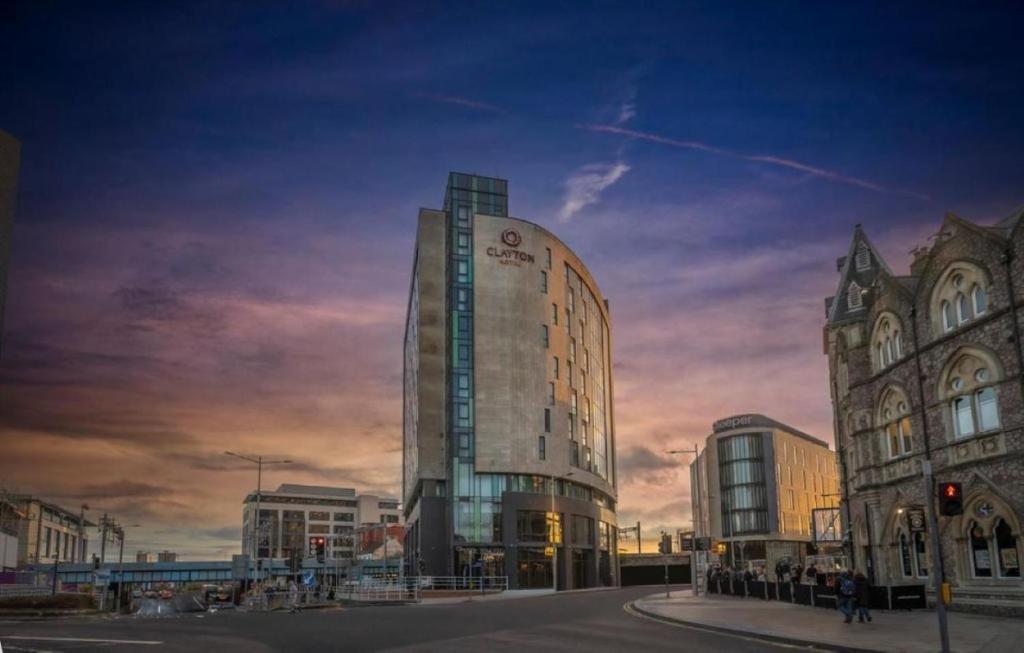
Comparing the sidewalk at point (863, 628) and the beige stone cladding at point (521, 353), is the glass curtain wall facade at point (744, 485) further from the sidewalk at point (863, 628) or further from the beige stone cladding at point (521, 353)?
the sidewalk at point (863, 628)

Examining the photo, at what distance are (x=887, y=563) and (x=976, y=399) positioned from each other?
10.9 meters

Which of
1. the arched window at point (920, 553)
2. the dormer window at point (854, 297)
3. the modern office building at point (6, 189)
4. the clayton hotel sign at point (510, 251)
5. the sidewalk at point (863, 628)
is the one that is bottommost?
the sidewalk at point (863, 628)

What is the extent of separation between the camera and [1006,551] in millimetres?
30391

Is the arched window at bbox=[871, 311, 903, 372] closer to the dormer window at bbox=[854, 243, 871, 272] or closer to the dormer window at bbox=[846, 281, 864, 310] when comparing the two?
the dormer window at bbox=[846, 281, 864, 310]

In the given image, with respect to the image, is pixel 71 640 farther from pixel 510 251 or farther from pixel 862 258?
pixel 510 251

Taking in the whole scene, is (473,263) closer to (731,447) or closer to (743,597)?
(743,597)

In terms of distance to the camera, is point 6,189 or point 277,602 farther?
point 277,602

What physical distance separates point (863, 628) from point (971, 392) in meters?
11.3

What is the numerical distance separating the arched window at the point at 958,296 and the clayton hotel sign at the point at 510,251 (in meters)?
60.3

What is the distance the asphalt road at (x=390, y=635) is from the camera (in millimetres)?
21609

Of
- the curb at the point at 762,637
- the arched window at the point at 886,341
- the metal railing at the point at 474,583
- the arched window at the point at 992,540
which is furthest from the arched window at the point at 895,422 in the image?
the metal railing at the point at 474,583

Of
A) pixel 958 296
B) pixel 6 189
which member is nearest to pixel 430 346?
pixel 958 296

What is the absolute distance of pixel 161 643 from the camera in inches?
915

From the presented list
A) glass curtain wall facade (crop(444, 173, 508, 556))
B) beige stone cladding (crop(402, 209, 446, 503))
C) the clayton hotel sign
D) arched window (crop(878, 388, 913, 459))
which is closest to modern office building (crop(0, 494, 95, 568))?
beige stone cladding (crop(402, 209, 446, 503))
